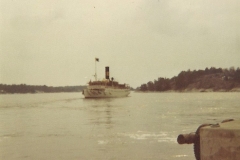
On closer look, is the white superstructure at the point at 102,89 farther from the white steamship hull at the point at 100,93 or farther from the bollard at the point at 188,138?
the bollard at the point at 188,138

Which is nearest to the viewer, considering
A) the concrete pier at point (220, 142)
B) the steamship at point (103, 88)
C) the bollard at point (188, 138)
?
the concrete pier at point (220, 142)

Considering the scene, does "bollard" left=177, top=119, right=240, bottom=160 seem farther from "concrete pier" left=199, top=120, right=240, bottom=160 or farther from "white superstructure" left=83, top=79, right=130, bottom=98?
"white superstructure" left=83, top=79, right=130, bottom=98

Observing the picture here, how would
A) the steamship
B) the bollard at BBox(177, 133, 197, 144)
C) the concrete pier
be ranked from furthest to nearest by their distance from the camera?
1. the steamship
2. the bollard at BBox(177, 133, 197, 144)
3. the concrete pier

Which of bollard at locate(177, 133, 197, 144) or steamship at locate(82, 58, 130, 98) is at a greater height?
steamship at locate(82, 58, 130, 98)

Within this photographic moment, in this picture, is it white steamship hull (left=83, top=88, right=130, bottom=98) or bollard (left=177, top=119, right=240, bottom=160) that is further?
white steamship hull (left=83, top=88, right=130, bottom=98)

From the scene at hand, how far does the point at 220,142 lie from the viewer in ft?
10.3

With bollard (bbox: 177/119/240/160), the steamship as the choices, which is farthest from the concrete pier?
the steamship

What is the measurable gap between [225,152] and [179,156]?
5935 millimetres

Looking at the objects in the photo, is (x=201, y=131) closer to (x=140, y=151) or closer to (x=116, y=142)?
(x=140, y=151)

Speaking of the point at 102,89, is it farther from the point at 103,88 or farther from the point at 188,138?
the point at 188,138

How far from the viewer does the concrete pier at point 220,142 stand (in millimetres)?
3045

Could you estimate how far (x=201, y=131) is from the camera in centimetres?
333

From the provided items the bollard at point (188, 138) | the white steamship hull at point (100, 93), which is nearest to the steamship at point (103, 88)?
the white steamship hull at point (100, 93)

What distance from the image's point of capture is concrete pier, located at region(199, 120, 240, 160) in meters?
3.04
